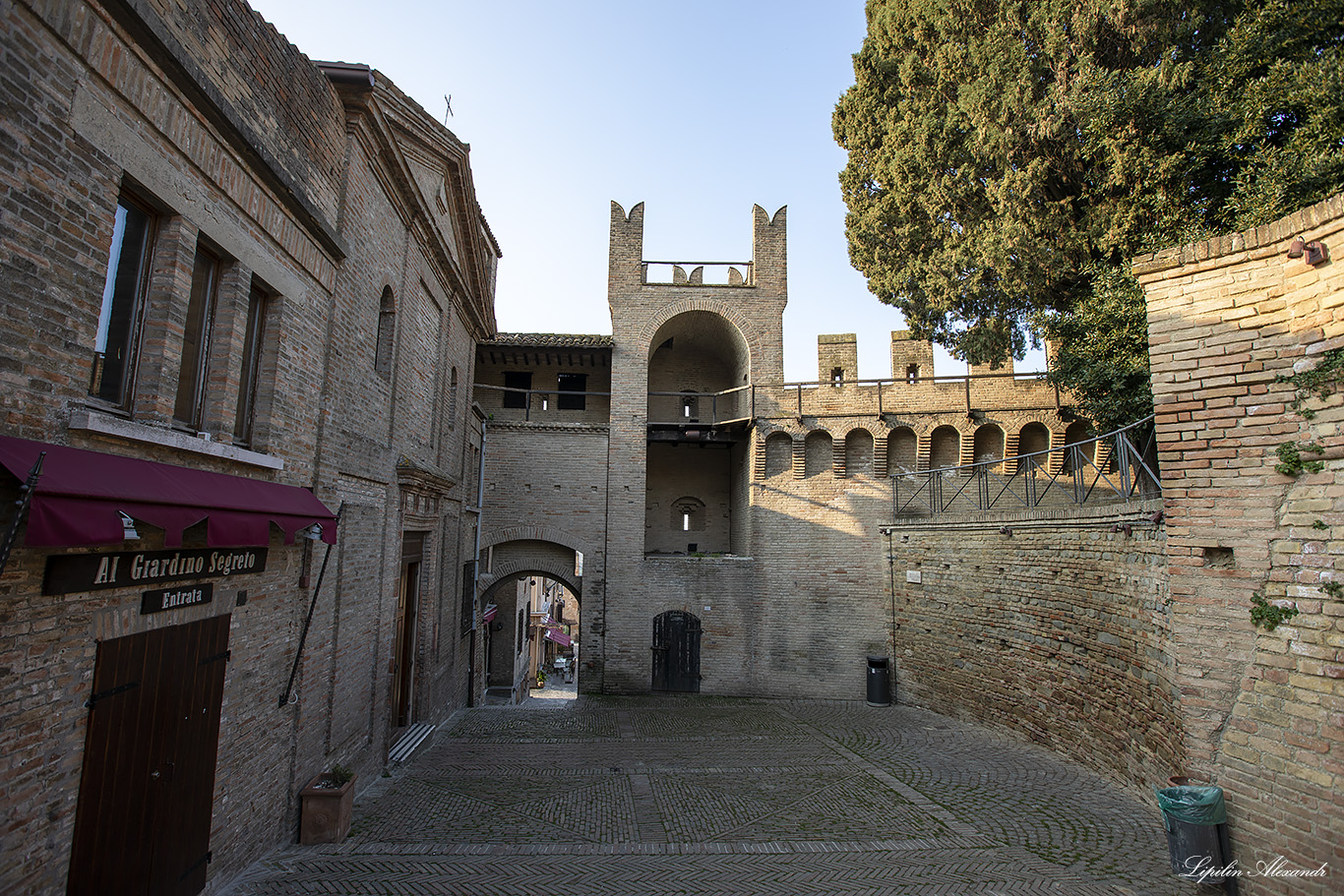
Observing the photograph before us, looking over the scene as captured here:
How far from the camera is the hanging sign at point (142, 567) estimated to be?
150 inches

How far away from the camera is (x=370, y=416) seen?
29.0ft

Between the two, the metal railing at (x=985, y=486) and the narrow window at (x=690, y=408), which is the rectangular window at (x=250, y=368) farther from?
the narrow window at (x=690, y=408)

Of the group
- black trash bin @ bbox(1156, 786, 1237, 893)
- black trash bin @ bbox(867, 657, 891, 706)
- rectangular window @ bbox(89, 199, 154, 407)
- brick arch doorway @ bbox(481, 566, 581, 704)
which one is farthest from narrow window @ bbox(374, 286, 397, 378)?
black trash bin @ bbox(867, 657, 891, 706)

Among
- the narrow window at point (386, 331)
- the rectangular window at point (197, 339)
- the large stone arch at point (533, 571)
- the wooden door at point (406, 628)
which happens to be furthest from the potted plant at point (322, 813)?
the large stone arch at point (533, 571)

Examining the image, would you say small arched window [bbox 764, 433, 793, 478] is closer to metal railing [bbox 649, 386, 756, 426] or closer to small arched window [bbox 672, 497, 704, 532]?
metal railing [bbox 649, 386, 756, 426]

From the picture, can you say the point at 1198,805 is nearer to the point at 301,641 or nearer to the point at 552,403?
the point at 301,641

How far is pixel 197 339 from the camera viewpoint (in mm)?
5473

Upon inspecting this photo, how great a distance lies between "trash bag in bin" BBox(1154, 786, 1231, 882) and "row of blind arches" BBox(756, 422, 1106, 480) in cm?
1104

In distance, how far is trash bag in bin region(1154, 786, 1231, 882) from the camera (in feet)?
18.4

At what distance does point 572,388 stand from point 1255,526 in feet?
54.9

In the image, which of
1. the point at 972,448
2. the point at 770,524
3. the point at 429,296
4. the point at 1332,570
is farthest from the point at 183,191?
the point at 972,448

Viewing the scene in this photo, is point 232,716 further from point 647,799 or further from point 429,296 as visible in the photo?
point 429,296

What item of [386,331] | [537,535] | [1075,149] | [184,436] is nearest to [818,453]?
[537,535]

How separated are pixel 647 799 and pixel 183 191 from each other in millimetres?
8220
